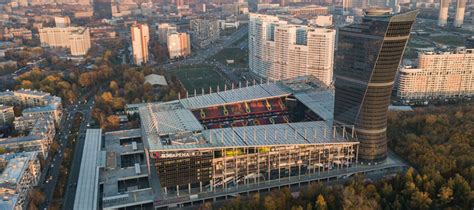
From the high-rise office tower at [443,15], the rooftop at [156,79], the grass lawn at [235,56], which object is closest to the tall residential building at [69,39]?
the grass lawn at [235,56]

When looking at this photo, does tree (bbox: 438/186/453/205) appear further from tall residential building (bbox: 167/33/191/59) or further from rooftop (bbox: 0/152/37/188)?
tall residential building (bbox: 167/33/191/59)

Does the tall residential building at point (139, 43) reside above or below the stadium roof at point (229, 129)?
above

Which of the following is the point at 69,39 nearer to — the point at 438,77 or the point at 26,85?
the point at 26,85

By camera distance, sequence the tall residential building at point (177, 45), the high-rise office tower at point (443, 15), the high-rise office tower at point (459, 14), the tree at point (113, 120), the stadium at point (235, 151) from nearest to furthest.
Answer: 1. the stadium at point (235, 151)
2. the tree at point (113, 120)
3. the tall residential building at point (177, 45)
4. the high-rise office tower at point (459, 14)
5. the high-rise office tower at point (443, 15)

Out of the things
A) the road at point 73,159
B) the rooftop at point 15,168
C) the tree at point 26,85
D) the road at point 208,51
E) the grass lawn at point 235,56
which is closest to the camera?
the rooftop at point 15,168

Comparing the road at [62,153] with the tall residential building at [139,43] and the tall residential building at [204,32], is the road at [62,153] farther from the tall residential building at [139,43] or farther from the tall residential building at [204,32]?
the tall residential building at [204,32]

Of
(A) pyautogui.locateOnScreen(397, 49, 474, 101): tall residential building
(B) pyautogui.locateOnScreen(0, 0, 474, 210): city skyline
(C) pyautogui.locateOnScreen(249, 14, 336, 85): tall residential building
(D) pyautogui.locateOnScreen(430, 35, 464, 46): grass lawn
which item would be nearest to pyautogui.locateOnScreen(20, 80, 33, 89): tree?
(B) pyautogui.locateOnScreen(0, 0, 474, 210): city skyline
